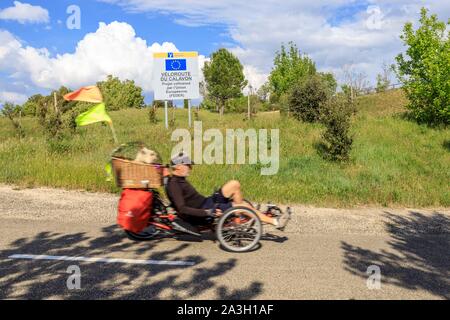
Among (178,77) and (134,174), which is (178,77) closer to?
(178,77)

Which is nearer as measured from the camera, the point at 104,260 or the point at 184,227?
the point at 104,260

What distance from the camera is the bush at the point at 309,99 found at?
17.8m

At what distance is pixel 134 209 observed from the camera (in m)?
5.58

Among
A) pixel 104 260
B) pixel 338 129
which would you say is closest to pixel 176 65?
pixel 338 129

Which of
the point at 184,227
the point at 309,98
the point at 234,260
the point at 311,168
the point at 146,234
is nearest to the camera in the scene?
the point at 234,260

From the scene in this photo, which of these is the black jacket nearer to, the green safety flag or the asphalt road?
the asphalt road

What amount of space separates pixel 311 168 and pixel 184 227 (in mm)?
7013

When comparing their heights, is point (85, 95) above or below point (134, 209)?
above

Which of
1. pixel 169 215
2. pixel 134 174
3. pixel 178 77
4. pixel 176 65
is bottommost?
pixel 169 215

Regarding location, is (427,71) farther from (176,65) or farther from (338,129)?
(176,65)

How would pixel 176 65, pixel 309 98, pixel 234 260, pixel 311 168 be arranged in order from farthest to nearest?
pixel 176 65
pixel 309 98
pixel 311 168
pixel 234 260

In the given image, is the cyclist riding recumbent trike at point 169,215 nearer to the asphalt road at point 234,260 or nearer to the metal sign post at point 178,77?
the asphalt road at point 234,260

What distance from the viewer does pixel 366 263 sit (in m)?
5.30
